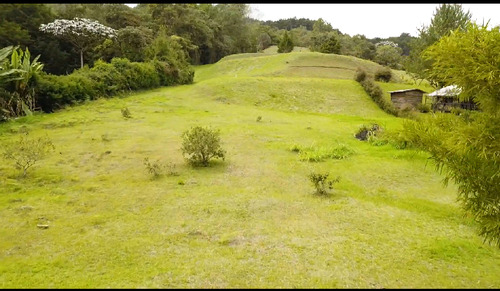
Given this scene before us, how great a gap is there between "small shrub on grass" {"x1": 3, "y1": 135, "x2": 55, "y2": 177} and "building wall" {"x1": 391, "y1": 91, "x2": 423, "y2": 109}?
30201 mm

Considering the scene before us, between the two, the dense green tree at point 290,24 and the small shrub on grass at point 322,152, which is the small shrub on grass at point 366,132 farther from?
the dense green tree at point 290,24

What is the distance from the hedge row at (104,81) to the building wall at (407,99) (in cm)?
2254

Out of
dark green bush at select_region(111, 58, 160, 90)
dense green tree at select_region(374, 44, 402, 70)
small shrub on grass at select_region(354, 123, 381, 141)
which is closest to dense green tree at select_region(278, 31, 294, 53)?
dense green tree at select_region(374, 44, 402, 70)

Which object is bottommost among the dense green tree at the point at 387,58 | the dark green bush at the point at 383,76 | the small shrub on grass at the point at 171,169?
the small shrub on grass at the point at 171,169

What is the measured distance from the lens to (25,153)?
448 inches

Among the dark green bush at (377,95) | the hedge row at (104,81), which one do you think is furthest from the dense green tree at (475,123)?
the dark green bush at (377,95)

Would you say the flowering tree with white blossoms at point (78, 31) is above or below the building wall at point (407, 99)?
above

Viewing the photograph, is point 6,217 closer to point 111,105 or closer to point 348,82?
point 111,105

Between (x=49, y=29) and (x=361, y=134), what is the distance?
106 feet

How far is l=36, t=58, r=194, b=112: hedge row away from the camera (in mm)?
21250

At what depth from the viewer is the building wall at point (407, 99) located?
3338cm

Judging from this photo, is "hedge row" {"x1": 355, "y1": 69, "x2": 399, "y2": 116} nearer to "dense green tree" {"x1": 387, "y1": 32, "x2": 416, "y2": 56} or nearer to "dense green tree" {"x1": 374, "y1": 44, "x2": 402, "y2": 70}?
"dense green tree" {"x1": 374, "y1": 44, "x2": 402, "y2": 70}

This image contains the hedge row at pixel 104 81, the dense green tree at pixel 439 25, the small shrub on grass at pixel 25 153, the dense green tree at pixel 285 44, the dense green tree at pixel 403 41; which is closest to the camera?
the small shrub on grass at pixel 25 153

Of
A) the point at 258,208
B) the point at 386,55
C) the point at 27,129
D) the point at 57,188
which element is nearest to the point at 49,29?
the point at 27,129
